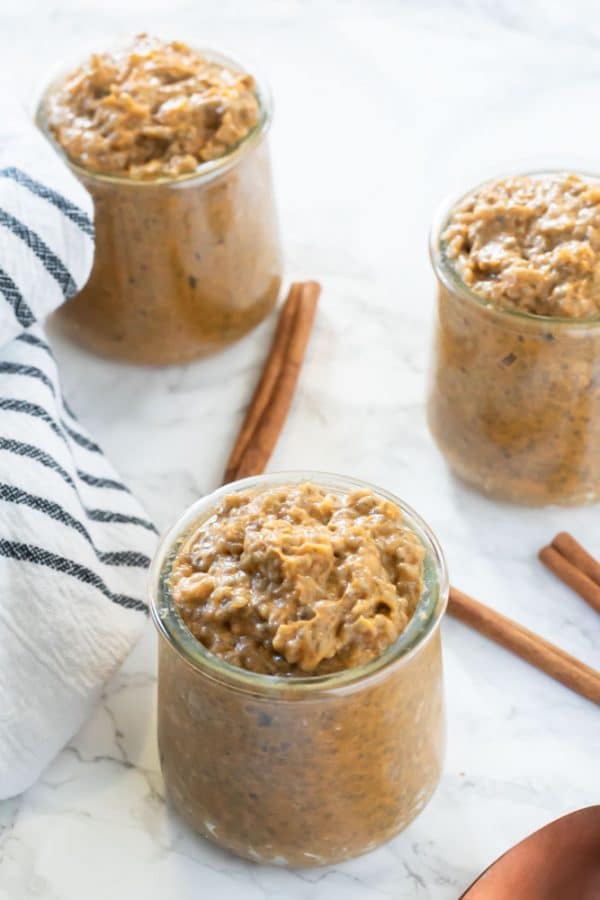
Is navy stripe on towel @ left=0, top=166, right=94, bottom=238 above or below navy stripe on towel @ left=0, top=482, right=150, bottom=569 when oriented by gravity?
above

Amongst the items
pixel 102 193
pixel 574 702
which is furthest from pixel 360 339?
pixel 574 702

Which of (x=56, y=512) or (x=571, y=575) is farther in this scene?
(x=571, y=575)

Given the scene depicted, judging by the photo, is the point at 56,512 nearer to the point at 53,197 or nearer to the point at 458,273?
the point at 53,197

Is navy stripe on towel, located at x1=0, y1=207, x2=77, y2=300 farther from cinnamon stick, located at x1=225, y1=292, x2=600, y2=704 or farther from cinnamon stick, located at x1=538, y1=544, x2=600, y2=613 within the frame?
cinnamon stick, located at x1=538, y1=544, x2=600, y2=613

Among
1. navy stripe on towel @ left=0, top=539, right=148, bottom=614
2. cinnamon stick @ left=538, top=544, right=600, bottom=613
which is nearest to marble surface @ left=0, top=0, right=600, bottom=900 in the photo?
cinnamon stick @ left=538, top=544, right=600, bottom=613

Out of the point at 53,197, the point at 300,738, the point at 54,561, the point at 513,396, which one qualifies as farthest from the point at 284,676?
the point at 53,197

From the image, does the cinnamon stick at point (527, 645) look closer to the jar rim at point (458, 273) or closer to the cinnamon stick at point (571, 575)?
the cinnamon stick at point (571, 575)
